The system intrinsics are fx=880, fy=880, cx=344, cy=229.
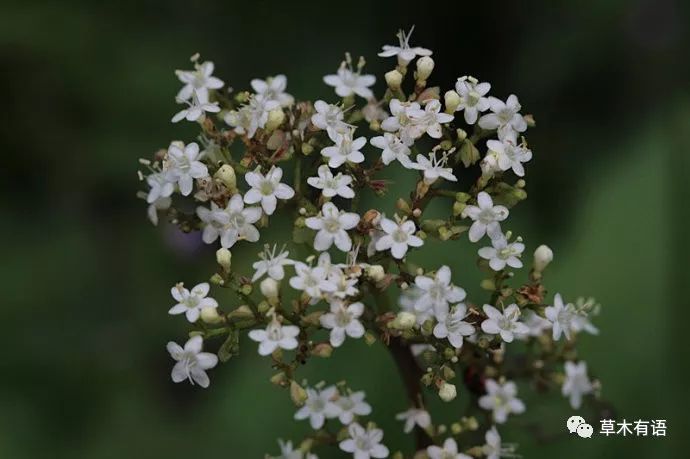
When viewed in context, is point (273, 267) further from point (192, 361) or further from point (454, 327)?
point (454, 327)

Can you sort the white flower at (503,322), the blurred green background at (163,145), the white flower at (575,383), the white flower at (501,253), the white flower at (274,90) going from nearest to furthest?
1. the white flower at (503,322)
2. the white flower at (501,253)
3. the white flower at (274,90)
4. the white flower at (575,383)
5. the blurred green background at (163,145)

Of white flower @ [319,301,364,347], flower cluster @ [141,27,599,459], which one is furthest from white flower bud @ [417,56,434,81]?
white flower @ [319,301,364,347]

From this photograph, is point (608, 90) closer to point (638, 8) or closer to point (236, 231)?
point (638, 8)

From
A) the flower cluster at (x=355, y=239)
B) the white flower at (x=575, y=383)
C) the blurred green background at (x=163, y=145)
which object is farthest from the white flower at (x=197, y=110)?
the blurred green background at (x=163, y=145)

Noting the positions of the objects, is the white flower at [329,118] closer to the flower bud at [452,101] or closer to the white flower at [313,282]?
the flower bud at [452,101]

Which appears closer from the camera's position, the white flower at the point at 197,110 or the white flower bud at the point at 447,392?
the white flower bud at the point at 447,392

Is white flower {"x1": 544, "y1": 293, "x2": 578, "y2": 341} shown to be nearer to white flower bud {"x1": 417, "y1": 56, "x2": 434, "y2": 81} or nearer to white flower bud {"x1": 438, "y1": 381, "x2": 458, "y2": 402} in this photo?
white flower bud {"x1": 438, "y1": 381, "x2": 458, "y2": 402}

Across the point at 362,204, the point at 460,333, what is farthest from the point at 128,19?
the point at 460,333

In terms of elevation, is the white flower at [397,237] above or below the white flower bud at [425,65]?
below
